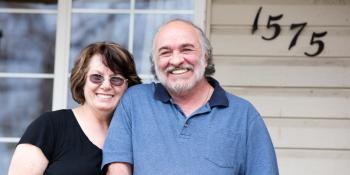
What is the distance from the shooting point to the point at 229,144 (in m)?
1.96

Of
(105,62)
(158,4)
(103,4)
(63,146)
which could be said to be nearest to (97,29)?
(103,4)

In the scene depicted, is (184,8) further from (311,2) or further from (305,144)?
(305,144)

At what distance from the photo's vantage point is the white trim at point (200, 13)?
3.30m

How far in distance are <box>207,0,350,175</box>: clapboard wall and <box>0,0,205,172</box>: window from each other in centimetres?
34

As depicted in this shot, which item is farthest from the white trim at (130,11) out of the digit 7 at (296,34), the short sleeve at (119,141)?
the short sleeve at (119,141)

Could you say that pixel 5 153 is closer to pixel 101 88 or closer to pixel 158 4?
pixel 158 4

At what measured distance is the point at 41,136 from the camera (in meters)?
2.03

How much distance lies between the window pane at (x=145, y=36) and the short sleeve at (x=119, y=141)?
1509mm

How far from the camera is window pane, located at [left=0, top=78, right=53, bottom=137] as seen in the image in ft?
12.6

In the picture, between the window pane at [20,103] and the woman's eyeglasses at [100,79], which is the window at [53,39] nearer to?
the window pane at [20,103]

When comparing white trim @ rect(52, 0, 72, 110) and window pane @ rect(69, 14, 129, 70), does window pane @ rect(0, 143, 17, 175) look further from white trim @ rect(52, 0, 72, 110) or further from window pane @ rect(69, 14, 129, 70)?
window pane @ rect(69, 14, 129, 70)

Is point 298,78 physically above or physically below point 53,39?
below

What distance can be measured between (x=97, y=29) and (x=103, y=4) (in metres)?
0.17

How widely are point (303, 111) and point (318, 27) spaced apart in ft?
1.66
